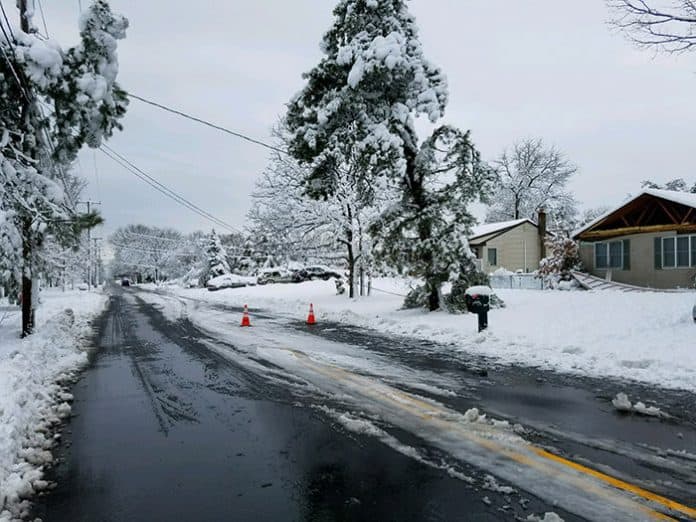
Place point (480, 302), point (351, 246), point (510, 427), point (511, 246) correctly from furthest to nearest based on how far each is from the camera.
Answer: point (511, 246), point (351, 246), point (480, 302), point (510, 427)

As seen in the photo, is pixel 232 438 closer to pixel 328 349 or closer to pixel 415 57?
pixel 328 349

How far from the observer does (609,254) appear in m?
24.7

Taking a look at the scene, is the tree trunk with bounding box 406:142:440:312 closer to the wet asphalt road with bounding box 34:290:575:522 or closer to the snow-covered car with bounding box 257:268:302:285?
the wet asphalt road with bounding box 34:290:575:522

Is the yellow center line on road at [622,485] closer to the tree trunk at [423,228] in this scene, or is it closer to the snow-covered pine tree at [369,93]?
the tree trunk at [423,228]

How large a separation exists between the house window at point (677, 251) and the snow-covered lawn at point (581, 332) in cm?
601

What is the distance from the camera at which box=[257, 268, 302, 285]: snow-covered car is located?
44906mm

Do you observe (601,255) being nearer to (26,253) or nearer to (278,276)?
(26,253)

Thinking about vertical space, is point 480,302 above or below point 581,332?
above

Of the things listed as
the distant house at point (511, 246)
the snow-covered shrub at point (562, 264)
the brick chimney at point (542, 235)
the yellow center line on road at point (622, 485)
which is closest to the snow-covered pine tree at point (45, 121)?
the yellow center line on road at point (622, 485)

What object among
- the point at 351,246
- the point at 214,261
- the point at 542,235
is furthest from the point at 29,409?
the point at 214,261

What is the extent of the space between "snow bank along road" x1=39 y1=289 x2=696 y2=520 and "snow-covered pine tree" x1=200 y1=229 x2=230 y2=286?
58.6 m

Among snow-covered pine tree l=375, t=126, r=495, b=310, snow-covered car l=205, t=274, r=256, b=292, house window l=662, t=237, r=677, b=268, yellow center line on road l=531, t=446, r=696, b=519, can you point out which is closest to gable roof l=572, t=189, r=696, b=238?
house window l=662, t=237, r=677, b=268

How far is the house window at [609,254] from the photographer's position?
24.1 metres

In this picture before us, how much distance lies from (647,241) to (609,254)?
2.38 meters
